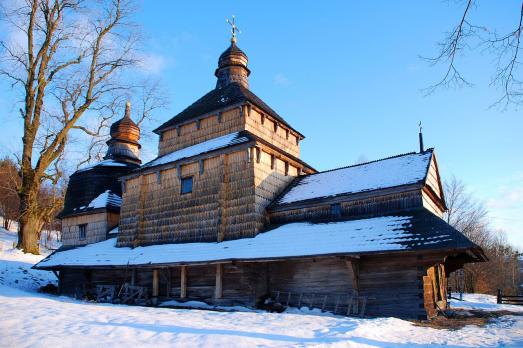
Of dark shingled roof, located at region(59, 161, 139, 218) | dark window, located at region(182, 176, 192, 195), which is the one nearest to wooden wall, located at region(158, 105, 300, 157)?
dark window, located at region(182, 176, 192, 195)

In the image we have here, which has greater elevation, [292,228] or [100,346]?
[292,228]

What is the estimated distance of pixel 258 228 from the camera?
18.0m

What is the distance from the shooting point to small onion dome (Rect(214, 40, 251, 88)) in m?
25.0

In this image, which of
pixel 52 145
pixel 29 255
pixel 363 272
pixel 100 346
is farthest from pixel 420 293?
pixel 52 145

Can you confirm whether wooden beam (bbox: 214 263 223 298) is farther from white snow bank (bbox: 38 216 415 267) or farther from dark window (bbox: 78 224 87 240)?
dark window (bbox: 78 224 87 240)

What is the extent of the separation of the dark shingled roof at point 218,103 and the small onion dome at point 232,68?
125 cm

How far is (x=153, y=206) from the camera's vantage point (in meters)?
21.3

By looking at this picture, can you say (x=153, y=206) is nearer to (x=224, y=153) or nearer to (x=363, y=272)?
(x=224, y=153)

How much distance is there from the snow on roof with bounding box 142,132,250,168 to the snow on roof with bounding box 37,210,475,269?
4.28 metres

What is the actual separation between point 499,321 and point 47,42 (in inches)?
1163

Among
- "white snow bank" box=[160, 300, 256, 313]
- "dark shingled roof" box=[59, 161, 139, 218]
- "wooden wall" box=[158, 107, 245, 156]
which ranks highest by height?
"wooden wall" box=[158, 107, 245, 156]

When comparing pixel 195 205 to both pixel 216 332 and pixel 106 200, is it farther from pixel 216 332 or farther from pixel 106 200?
pixel 216 332

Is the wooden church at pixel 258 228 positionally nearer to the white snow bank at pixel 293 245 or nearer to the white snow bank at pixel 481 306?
the white snow bank at pixel 293 245

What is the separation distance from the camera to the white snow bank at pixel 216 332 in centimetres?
843
